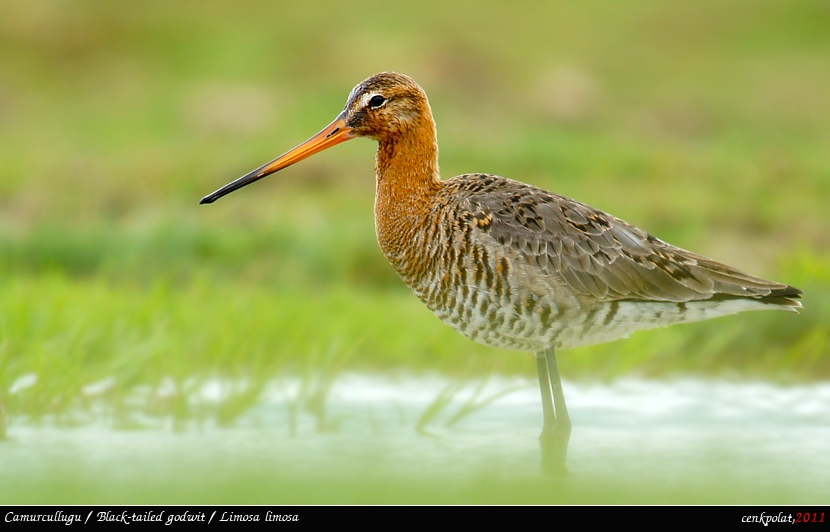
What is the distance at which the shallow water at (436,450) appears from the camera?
511 centimetres

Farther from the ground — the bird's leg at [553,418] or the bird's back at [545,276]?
the bird's back at [545,276]

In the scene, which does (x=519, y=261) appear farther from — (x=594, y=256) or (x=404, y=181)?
(x=404, y=181)

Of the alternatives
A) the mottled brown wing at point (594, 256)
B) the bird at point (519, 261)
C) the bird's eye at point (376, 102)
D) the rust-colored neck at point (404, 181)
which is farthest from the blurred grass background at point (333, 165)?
the bird's eye at point (376, 102)

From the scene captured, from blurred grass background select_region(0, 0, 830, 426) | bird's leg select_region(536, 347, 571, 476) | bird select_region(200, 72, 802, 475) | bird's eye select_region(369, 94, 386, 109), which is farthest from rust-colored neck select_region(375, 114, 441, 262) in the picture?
blurred grass background select_region(0, 0, 830, 426)

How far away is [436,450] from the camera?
586cm

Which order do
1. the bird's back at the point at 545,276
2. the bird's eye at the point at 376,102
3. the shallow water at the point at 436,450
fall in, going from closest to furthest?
the shallow water at the point at 436,450 < the bird's back at the point at 545,276 < the bird's eye at the point at 376,102

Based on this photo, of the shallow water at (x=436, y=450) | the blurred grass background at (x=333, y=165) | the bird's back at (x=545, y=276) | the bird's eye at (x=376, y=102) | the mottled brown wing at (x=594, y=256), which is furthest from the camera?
the blurred grass background at (x=333, y=165)

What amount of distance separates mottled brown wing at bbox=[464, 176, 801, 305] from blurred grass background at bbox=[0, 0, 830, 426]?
163cm

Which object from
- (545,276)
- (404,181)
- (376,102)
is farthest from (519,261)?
(376,102)

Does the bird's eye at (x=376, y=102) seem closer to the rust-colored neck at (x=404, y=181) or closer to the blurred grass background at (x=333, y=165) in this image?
the rust-colored neck at (x=404, y=181)

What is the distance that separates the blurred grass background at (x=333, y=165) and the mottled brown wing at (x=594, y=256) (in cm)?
163

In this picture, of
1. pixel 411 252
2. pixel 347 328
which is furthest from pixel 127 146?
pixel 411 252

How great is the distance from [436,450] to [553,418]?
2.35 ft

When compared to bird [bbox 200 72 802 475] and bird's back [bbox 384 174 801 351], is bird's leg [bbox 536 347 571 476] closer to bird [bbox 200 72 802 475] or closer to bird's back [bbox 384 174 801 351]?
bird [bbox 200 72 802 475]
